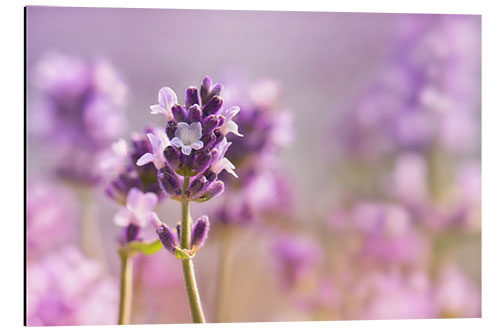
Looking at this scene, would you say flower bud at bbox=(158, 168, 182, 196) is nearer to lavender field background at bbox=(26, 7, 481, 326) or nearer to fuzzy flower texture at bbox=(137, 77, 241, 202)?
fuzzy flower texture at bbox=(137, 77, 241, 202)

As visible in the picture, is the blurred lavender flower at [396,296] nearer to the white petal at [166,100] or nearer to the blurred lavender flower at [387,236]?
the blurred lavender flower at [387,236]

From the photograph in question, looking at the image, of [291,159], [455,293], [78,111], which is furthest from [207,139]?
[455,293]

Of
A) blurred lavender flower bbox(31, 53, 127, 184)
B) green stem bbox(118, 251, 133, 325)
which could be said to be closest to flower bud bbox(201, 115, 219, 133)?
green stem bbox(118, 251, 133, 325)

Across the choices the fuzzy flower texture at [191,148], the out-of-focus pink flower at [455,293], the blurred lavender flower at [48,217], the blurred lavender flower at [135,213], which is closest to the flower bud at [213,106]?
the fuzzy flower texture at [191,148]

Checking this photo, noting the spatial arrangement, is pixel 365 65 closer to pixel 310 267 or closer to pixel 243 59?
pixel 243 59

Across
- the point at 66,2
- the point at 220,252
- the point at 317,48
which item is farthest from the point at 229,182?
the point at 66,2
